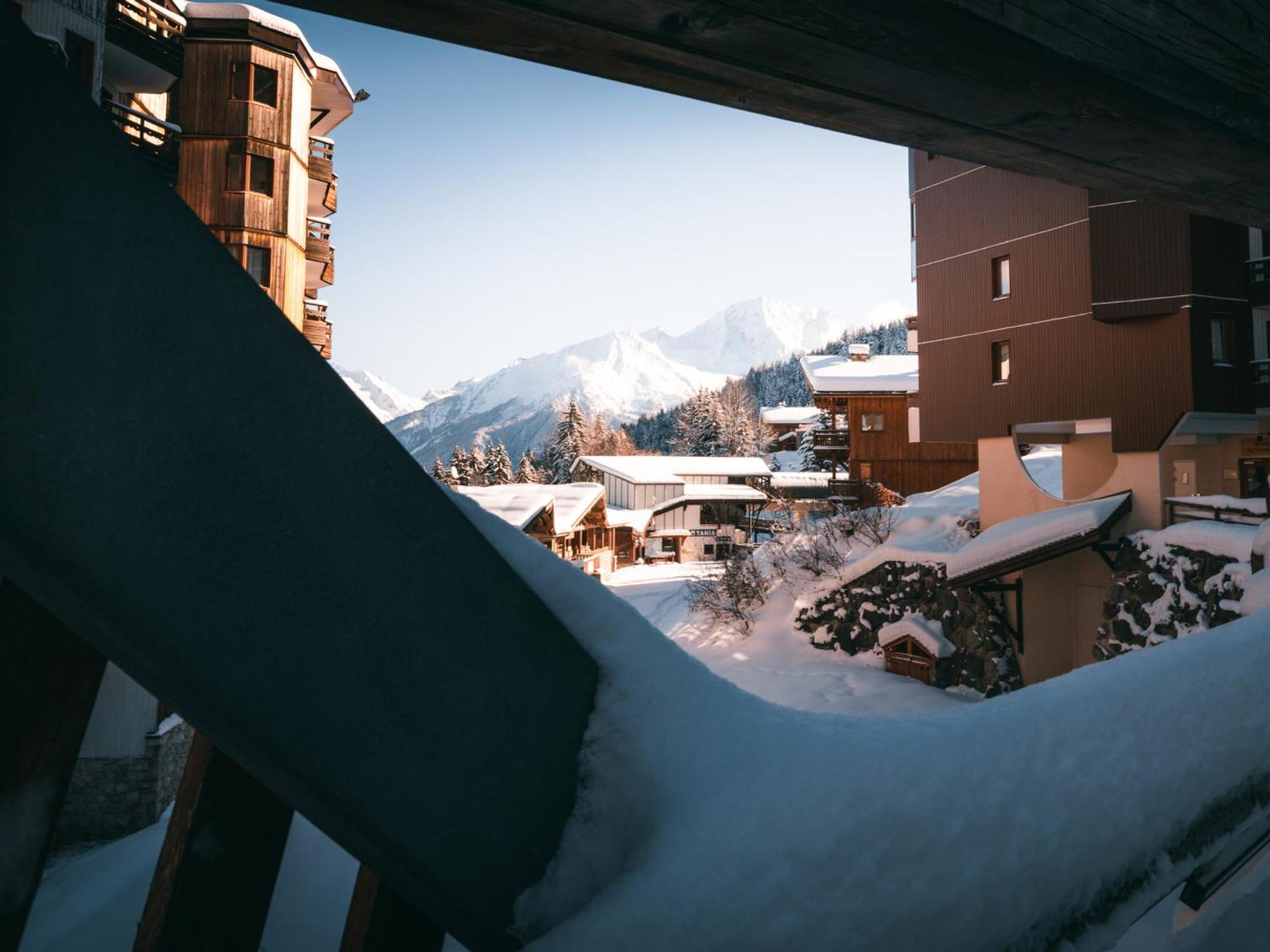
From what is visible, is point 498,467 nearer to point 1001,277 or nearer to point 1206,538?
point 1001,277

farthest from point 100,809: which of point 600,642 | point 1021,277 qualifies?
point 1021,277

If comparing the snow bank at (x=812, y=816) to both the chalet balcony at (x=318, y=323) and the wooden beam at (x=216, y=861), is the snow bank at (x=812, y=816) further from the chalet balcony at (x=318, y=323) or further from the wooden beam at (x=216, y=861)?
the chalet balcony at (x=318, y=323)

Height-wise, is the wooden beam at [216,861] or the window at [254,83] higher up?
the window at [254,83]

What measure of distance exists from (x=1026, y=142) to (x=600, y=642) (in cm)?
146

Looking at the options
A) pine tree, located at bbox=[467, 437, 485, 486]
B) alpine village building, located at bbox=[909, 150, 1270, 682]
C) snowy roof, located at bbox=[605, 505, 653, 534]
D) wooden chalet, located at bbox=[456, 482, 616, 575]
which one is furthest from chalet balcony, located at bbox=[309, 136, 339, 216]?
pine tree, located at bbox=[467, 437, 485, 486]

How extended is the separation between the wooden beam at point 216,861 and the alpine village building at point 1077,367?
1318 centimetres

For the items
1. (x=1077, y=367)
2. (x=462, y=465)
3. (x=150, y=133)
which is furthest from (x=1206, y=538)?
(x=462, y=465)

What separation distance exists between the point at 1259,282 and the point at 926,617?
8.77 metres

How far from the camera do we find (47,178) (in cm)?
44

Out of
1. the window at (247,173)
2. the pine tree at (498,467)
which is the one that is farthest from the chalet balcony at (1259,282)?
the pine tree at (498,467)

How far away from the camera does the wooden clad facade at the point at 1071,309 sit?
12242 mm

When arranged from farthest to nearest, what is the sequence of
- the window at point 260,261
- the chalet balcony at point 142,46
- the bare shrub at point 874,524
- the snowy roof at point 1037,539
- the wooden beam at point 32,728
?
the bare shrub at point 874,524
the window at point 260,261
the snowy roof at point 1037,539
the chalet balcony at point 142,46
the wooden beam at point 32,728

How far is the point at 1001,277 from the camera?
599 inches

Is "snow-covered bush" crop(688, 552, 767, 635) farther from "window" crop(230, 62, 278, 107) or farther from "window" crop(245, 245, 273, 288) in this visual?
"window" crop(230, 62, 278, 107)
